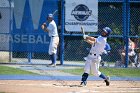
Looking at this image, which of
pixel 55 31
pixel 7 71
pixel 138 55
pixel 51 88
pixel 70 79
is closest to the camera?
pixel 51 88

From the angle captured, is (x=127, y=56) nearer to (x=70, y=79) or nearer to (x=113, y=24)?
(x=113, y=24)

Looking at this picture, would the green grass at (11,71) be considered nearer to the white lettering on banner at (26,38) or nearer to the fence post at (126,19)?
the white lettering on banner at (26,38)

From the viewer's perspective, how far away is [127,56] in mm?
19281

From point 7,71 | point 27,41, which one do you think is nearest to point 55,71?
point 7,71

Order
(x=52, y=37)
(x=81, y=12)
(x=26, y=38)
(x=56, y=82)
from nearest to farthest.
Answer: (x=56, y=82), (x=52, y=37), (x=81, y=12), (x=26, y=38)

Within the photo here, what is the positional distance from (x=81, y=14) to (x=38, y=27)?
184 cm

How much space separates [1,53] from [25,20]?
169cm

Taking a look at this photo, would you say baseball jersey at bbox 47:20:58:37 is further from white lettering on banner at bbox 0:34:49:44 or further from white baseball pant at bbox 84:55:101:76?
white baseball pant at bbox 84:55:101:76

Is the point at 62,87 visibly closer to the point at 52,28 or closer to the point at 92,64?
the point at 92,64

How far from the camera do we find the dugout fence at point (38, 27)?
19453mm

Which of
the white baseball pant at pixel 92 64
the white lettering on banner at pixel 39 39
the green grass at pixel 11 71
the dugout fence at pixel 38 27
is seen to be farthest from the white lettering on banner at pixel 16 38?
the white baseball pant at pixel 92 64

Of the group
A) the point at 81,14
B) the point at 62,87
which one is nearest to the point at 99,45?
the point at 62,87

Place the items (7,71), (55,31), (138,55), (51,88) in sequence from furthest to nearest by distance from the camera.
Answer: (138,55), (55,31), (7,71), (51,88)

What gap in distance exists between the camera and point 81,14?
19.4m
